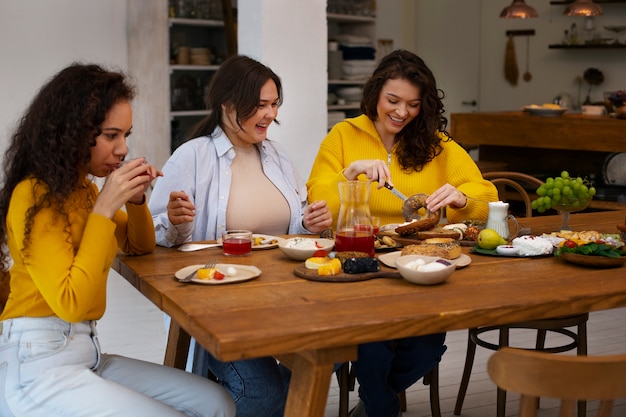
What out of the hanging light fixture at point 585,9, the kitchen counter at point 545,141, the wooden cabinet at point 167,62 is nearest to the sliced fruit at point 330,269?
the kitchen counter at point 545,141

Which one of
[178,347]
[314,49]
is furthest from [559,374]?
[314,49]

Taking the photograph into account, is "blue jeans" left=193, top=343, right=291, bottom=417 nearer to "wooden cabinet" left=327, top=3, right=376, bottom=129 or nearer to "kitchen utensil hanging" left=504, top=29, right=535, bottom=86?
"wooden cabinet" left=327, top=3, right=376, bottom=129

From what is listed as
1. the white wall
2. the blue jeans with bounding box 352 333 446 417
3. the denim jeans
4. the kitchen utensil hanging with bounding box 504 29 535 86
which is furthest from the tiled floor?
the kitchen utensil hanging with bounding box 504 29 535 86

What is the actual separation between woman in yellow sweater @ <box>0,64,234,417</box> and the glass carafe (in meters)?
0.52

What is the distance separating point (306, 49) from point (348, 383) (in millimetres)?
2377

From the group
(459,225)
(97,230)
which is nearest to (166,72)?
(459,225)

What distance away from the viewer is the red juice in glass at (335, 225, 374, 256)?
240 centimetres

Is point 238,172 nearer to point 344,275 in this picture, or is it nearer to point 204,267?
point 204,267

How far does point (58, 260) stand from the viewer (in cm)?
194

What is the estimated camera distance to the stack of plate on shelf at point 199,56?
23.4 feet

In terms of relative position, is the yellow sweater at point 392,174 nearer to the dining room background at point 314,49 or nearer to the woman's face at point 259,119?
the woman's face at point 259,119

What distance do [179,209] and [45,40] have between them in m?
4.54

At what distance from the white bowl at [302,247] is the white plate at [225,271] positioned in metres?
0.16

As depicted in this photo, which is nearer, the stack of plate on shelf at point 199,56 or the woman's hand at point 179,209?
the woman's hand at point 179,209
